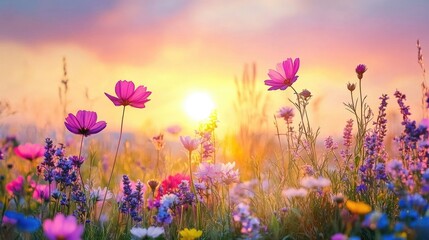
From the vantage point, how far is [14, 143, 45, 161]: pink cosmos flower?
367 cm

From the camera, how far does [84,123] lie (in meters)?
2.97

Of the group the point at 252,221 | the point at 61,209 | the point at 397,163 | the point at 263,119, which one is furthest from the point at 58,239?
the point at 263,119

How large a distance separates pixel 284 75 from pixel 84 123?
3.86ft

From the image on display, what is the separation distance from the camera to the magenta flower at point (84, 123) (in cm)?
296

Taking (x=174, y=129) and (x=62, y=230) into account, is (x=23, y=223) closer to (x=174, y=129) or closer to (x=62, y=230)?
(x=62, y=230)

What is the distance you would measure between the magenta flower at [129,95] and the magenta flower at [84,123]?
16 centimetres

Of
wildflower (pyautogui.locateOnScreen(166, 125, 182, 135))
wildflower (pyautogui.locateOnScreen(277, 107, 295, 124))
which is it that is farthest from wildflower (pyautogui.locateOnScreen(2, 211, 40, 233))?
wildflower (pyautogui.locateOnScreen(166, 125, 182, 135))

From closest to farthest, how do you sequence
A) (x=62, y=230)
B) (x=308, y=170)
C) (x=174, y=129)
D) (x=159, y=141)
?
(x=62, y=230), (x=308, y=170), (x=159, y=141), (x=174, y=129)

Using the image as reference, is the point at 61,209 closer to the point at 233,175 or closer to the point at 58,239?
the point at 233,175

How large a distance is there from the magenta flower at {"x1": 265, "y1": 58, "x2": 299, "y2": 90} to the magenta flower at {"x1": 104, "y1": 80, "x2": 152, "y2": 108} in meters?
0.77

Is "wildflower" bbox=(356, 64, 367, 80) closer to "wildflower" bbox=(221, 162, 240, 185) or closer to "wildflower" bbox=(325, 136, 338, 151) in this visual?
"wildflower" bbox=(325, 136, 338, 151)

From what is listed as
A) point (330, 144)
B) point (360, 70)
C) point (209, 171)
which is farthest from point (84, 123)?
point (360, 70)

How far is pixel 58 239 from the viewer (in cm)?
165

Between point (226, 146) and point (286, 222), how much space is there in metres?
2.76
